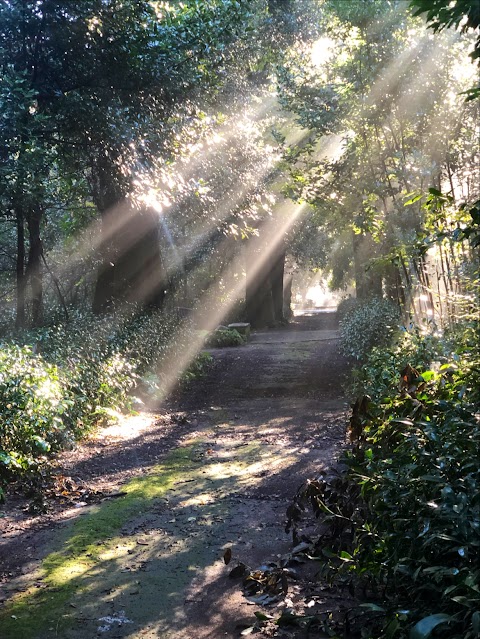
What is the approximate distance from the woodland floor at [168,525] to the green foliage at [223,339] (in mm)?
10889

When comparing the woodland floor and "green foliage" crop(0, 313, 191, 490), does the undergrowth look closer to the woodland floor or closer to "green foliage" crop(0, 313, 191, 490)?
the woodland floor

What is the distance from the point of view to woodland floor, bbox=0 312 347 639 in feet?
11.8

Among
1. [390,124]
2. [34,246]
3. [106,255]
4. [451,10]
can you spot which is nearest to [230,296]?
[106,255]

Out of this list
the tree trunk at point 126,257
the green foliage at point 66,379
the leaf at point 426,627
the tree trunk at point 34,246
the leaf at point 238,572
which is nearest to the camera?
the leaf at point 426,627

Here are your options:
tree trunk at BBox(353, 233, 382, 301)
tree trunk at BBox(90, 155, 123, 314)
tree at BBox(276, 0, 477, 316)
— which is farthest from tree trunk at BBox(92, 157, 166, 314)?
tree trunk at BBox(353, 233, 382, 301)

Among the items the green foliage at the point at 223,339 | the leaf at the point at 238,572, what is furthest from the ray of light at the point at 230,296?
the leaf at the point at 238,572

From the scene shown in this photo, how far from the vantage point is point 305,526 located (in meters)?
5.09

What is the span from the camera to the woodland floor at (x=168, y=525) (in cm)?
360

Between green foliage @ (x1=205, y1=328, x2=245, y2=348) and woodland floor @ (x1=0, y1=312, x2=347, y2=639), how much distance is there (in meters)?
10.9

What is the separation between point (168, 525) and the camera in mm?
5125

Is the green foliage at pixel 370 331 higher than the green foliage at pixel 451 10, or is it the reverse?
the green foliage at pixel 451 10

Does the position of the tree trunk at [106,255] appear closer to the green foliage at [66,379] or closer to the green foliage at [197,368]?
the green foliage at [66,379]

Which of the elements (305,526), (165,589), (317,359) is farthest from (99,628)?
(317,359)

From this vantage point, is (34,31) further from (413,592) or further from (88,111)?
(413,592)
